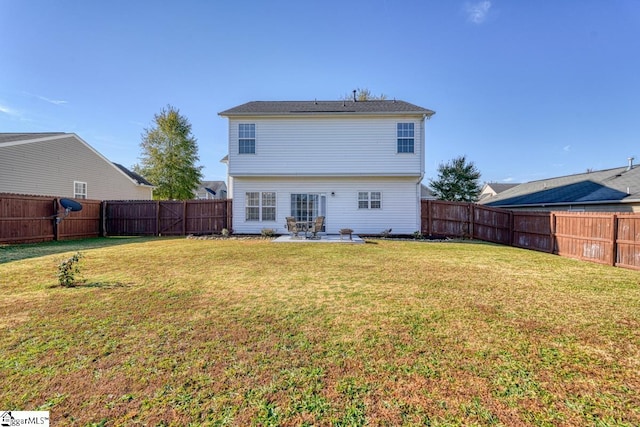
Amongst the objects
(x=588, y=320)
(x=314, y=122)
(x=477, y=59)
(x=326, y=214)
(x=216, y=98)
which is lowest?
(x=588, y=320)

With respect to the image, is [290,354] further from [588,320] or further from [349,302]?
[588,320]

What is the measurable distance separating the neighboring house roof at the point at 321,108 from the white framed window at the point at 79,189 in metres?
11.9

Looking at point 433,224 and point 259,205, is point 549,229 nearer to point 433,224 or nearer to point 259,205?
point 433,224

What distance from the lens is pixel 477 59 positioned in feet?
49.7

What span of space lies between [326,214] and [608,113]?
2569 cm

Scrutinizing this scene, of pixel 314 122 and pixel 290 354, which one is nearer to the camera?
pixel 290 354

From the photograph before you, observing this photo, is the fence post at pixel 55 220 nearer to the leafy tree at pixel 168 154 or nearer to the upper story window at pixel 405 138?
the leafy tree at pixel 168 154

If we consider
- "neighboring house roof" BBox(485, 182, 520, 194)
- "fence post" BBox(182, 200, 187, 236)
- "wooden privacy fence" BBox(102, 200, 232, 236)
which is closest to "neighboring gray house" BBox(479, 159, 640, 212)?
"neighboring house roof" BBox(485, 182, 520, 194)

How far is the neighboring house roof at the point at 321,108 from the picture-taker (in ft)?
45.4

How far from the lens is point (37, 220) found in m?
12.2

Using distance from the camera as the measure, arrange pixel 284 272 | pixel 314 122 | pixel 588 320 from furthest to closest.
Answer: pixel 314 122 → pixel 284 272 → pixel 588 320

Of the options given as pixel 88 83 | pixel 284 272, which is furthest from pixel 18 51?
pixel 284 272

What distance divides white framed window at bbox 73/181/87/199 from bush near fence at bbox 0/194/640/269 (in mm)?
3466

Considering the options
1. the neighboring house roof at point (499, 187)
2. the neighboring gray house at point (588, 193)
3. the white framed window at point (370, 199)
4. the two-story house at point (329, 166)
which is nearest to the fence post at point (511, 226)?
the two-story house at point (329, 166)
